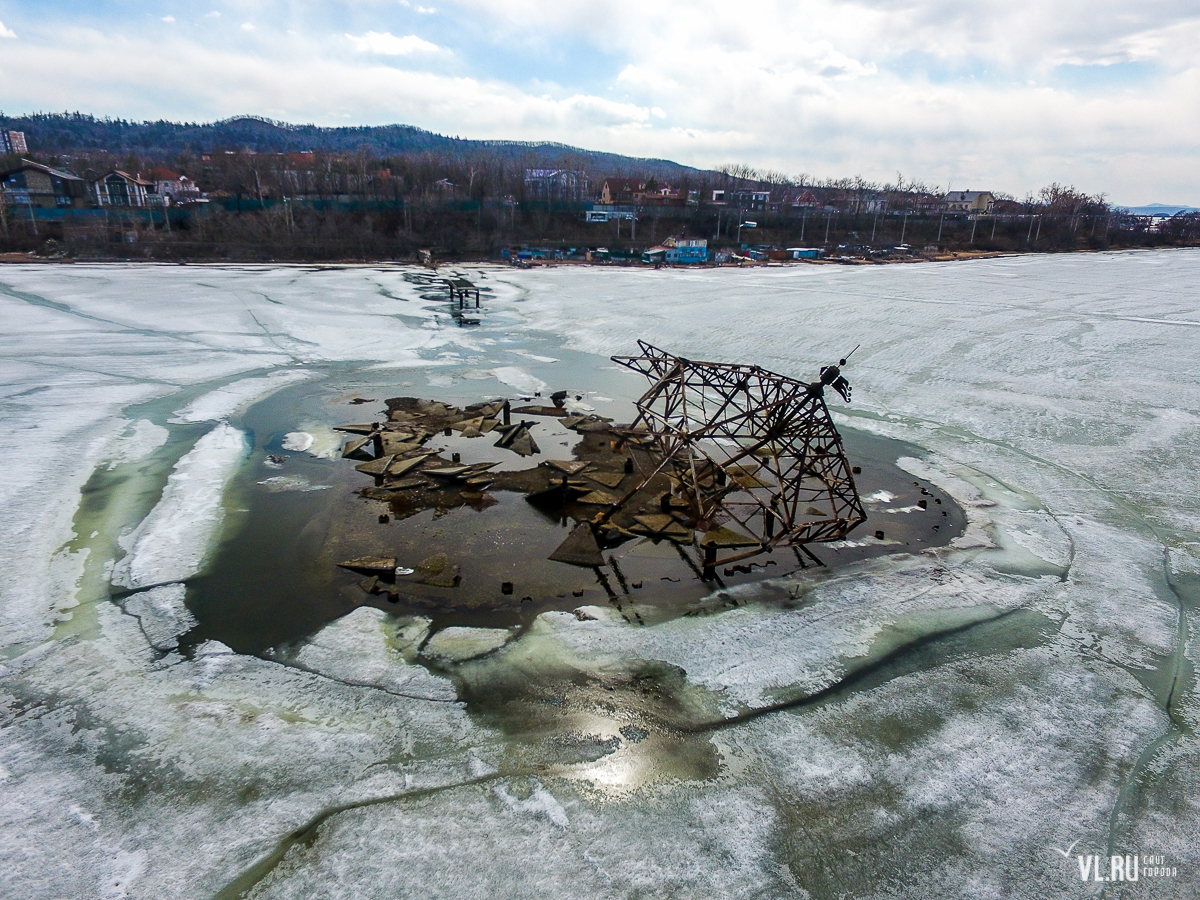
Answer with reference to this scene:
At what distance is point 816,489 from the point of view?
12.3 meters

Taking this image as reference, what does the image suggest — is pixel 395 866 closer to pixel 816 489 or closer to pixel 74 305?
pixel 816 489

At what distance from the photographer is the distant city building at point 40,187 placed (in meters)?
60.3

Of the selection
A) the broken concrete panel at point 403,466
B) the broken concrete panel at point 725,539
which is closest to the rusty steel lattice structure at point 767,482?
the broken concrete panel at point 725,539

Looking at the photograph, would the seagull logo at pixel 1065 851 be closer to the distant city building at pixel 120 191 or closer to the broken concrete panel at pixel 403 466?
the broken concrete panel at pixel 403 466

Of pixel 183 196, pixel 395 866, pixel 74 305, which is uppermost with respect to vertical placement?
pixel 183 196

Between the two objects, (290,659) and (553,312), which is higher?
(553,312)

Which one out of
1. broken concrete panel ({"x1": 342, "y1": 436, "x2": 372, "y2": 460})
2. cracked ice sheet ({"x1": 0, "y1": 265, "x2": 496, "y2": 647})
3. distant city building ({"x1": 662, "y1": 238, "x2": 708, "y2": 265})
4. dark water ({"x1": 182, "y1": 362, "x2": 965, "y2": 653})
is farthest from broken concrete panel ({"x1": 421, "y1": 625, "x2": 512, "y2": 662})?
distant city building ({"x1": 662, "y1": 238, "x2": 708, "y2": 265})

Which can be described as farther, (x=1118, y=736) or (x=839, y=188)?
(x=839, y=188)

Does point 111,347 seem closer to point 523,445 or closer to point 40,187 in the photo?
point 523,445

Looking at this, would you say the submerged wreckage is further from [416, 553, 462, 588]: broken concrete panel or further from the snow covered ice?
the snow covered ice

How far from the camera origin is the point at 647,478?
440 inches

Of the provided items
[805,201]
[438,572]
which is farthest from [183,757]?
[805,201]

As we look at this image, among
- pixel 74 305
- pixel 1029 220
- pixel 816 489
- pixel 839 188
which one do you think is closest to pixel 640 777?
pixel 816 489

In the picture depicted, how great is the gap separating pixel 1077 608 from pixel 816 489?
15.5ft
